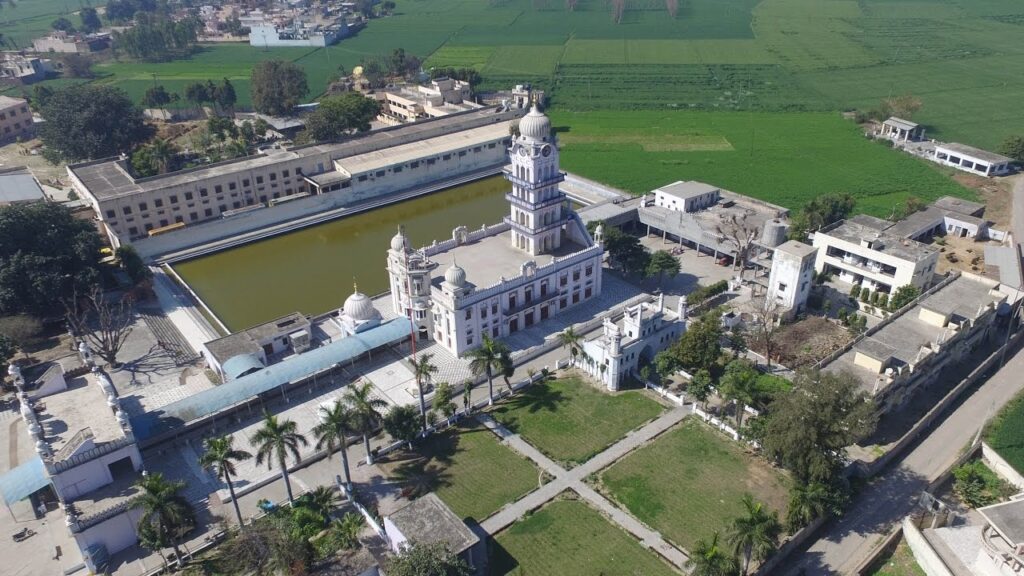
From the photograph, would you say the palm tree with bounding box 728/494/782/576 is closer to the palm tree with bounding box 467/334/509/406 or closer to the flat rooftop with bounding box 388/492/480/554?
the flat rooftop with bounding box 388/492/480/554

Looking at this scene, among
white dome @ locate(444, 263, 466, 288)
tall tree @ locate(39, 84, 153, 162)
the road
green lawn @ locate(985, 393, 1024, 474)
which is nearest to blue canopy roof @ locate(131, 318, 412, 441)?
white dome @ locate(444, 263, 466, 288)

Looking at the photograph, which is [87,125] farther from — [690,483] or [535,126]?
[690,483]

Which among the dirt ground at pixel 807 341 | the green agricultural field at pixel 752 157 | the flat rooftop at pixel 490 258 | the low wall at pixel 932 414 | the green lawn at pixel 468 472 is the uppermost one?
the flat rooftop at pixel 490 258

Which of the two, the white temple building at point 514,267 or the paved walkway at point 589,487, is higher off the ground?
the white temple building at point 514,267

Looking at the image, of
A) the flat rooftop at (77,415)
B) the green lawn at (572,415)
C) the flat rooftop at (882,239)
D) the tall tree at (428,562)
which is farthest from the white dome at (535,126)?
the flat rooftop at (77,415)

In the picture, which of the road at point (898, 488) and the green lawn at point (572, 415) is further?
the green lawn at point (572, 415)

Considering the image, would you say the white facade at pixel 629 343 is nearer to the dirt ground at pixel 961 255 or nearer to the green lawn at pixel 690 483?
the green lawn at pixel 690 483
